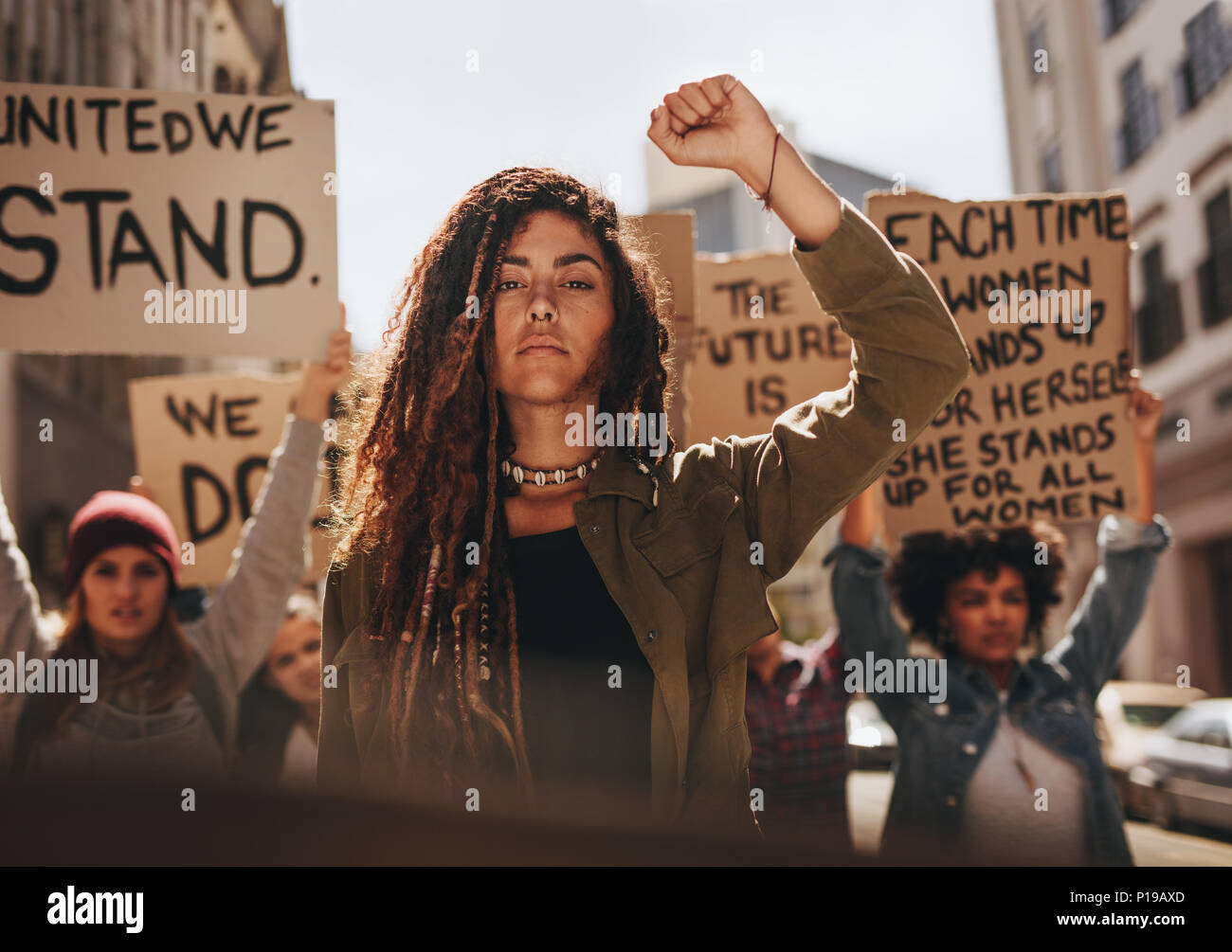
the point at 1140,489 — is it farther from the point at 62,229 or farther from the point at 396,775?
the point at 62,229

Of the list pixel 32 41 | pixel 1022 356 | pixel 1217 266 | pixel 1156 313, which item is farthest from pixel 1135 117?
pixel 1022 356

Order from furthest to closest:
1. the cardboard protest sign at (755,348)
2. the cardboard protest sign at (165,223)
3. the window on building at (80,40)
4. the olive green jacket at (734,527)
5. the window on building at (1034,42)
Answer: the window on building at (1034,42) < the window on building at (80,40) < the cardboard protest sign at (755,348) < the cardboard protest sign at (165,223) < the olive green jacket at (734,527)

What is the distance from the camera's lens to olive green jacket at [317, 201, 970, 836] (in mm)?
1732

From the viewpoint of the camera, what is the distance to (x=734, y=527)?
6.06 ft

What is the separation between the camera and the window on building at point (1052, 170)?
24109 mm

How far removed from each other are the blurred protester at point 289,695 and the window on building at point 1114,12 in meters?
20.1

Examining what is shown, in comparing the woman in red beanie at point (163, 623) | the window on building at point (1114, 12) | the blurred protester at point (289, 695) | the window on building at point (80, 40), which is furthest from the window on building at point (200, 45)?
the woman in red beanie at point (163, 623)

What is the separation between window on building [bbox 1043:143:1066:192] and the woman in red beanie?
75.0 feet

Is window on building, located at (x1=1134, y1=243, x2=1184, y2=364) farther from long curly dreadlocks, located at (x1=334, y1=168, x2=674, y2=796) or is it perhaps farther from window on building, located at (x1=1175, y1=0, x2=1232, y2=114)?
long curly dreadlocks, located at (x1=334, y1=168, x2=674, y2=796)

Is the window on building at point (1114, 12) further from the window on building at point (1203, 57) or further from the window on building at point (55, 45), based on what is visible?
the window on building at point (55, 45)

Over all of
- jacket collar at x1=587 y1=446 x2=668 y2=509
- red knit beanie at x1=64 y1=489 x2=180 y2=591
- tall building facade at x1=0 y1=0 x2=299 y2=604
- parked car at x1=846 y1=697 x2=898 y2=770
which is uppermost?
tall building facade at x1=0 y1=0 x2=299 y2=604

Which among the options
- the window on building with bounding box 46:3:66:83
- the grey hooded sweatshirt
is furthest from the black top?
the window on building with bounding box 46:3:66:83

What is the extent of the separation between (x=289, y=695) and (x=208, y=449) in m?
1.05
